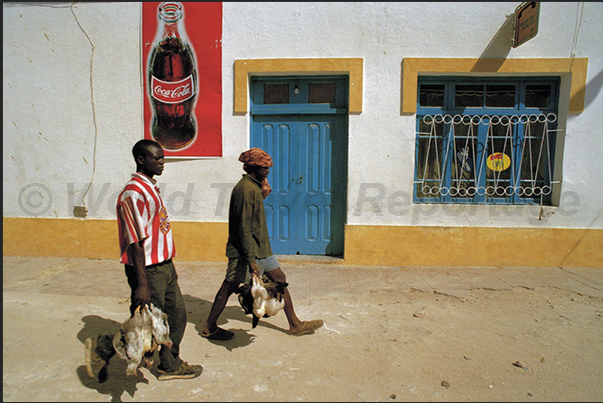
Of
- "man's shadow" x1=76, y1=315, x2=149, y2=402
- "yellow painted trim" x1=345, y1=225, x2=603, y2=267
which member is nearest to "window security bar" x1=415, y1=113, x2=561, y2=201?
"yellow painted trim" x1=345, y1=225, x2=603, y2=267

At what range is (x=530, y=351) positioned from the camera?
11.4 feet

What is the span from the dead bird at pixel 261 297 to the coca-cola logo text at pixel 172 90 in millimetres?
3867

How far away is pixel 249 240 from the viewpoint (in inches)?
133

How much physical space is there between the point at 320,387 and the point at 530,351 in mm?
1971

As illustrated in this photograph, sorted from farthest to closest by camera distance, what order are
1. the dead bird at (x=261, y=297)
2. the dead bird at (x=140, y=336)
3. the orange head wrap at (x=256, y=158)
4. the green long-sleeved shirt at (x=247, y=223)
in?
the orange head wrap at (x=256, y=158) < the green long-sleeved shirt at (x=247, y=223) < the dead bird at (x=261, y=297) < the dead bird at (x=140, y=336)

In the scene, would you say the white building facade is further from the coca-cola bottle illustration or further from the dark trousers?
the dark trousers

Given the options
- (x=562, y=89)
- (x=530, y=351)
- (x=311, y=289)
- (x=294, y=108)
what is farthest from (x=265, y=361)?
(x=562, y=89)

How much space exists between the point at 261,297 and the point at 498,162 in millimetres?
4741

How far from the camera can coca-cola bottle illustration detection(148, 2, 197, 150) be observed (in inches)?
242

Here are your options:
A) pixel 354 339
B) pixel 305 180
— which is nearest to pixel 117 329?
pixel 354 339

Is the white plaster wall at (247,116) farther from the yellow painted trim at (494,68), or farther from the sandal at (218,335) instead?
the sandal at (218,335)

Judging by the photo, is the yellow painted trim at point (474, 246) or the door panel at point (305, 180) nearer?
the yellow painted trim at point (474, 246)

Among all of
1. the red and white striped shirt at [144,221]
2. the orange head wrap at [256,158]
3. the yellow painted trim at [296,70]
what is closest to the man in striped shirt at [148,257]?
the red and white striped shirt at [144,221]

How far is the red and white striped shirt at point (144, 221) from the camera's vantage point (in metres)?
2.65
